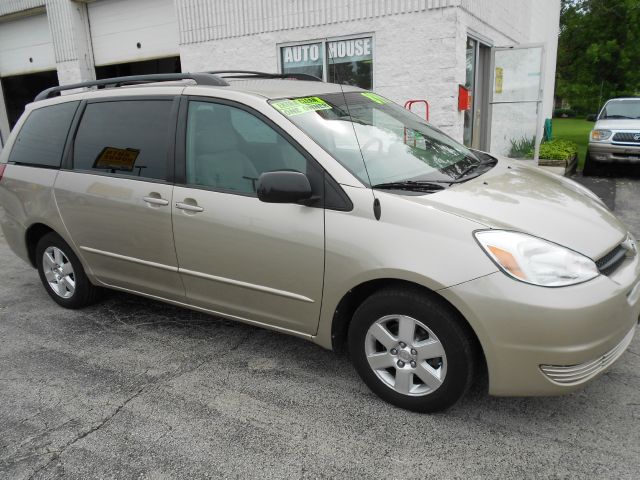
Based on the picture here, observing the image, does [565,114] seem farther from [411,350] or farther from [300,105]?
[411,350]

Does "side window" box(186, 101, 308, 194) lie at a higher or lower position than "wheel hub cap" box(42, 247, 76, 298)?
higher

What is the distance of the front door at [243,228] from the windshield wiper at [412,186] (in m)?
0.37

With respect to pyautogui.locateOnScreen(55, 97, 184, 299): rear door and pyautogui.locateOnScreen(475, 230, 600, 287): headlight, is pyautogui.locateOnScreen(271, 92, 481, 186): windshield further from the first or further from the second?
pyautogui.locateOnScreen(55, 97, 184, 299): rear door

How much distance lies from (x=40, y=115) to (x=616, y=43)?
832 inches

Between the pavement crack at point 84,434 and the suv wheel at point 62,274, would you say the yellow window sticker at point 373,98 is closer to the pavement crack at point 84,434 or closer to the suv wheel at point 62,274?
the pavement crack at point 84,434

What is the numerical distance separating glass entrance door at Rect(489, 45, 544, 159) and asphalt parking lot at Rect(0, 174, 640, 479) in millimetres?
7681

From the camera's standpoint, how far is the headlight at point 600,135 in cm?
1060

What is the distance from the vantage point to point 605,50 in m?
19.8

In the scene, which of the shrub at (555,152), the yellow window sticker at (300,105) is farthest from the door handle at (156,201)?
the shrub at (555,152)

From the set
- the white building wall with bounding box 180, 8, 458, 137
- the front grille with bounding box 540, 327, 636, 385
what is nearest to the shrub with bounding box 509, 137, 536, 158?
the white building wall with bounding box 180, 8, 458, 137

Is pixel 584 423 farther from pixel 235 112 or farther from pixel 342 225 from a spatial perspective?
pixel 235 112

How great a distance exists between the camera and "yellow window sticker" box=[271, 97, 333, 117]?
3233 millimetres

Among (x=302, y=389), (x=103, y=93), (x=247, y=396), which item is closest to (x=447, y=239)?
(x=302, y=389)

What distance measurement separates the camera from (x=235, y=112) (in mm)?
3363
